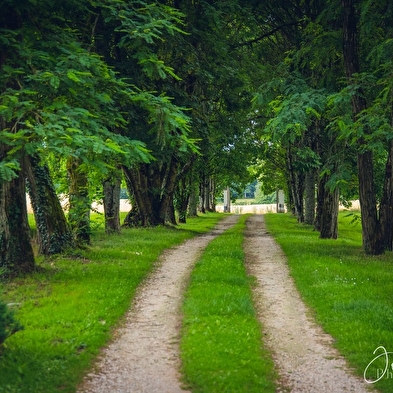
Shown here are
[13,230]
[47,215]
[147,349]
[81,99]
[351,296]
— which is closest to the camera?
[147,349]

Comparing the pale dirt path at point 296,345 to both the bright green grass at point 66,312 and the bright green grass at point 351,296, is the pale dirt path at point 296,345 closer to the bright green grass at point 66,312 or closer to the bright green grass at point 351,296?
the bright green grass at point 351,296

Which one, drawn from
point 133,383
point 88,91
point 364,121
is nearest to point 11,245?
point 88,91

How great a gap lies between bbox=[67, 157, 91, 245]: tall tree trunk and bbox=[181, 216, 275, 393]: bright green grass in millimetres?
6559

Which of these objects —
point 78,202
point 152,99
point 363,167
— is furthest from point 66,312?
point 363,167

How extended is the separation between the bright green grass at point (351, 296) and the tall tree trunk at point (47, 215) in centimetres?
801

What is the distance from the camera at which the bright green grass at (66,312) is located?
9.09 metres

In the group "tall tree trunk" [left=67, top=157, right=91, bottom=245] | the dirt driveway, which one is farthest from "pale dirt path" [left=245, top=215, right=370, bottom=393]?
"tall tree trunk" [left=67, top=157, right=91, bottom=245]

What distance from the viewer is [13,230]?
16375 mm

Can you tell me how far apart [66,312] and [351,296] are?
22.9 ft

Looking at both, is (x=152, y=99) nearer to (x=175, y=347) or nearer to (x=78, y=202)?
(x=175, y=347)

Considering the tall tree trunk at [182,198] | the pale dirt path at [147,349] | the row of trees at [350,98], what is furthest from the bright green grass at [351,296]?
the tall tree trunk at [182,198]

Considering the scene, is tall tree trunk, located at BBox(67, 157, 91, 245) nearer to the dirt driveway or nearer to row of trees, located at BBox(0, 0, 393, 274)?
row of trees, located at BBox(0, 0, 393, 274)

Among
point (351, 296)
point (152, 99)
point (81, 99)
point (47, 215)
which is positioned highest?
point (152, 99)

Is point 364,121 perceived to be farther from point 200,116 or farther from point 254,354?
point 254,354
